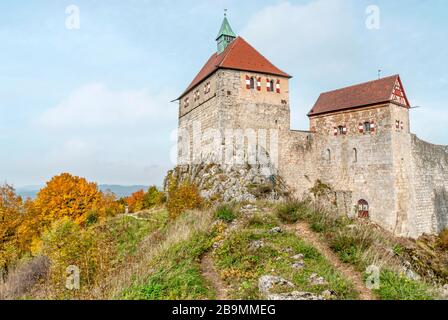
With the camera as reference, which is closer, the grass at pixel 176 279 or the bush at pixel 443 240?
the grass at pixel 176 279

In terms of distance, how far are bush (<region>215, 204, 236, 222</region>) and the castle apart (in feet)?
50.7

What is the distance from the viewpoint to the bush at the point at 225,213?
40.0ft

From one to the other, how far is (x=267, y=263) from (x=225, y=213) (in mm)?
4126

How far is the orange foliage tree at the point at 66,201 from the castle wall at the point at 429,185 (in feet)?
98.7

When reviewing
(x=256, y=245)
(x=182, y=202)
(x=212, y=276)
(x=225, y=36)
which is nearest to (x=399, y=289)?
(x=256, y=245)

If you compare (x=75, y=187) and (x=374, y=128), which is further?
(x=75, y=187)

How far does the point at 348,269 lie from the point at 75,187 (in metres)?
32.5

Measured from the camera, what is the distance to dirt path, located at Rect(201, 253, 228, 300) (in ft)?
23.7

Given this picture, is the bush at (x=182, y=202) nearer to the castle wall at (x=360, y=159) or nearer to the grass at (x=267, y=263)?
the grass at (x=267, y=263)

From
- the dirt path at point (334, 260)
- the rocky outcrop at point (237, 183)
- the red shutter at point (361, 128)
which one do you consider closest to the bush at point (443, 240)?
the red shutter at point (361, 128)

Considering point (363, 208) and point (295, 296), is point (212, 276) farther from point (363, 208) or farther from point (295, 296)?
point (363, 208)
